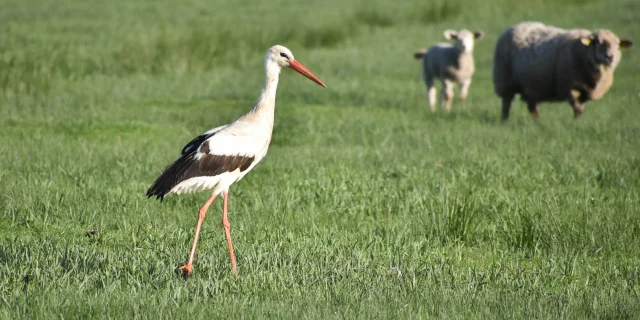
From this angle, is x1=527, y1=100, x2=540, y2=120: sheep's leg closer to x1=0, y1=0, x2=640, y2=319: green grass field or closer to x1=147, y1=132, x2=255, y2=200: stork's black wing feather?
x1=0, y1=0, x2=640, y2=319: green grass field

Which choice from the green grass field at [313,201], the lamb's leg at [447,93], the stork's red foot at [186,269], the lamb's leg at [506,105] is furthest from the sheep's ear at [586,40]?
the stork's red foot at [186,269]

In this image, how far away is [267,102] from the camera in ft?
21.7

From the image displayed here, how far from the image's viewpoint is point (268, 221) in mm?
7660

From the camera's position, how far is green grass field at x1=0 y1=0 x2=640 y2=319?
17.7ft

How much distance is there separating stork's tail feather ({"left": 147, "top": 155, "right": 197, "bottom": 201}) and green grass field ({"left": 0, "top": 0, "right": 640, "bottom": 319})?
50cm

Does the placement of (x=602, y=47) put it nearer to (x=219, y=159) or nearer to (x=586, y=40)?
(x=586, y=40)

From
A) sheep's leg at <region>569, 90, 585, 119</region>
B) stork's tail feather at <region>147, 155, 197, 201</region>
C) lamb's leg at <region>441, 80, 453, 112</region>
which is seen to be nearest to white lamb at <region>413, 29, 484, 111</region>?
lamb's leg at <region>441, 80, 453, 112</region>

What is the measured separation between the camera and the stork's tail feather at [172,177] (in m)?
6.01

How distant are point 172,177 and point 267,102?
0.97 meters

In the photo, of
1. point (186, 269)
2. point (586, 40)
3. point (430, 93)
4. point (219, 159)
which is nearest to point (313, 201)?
point (219, 159)

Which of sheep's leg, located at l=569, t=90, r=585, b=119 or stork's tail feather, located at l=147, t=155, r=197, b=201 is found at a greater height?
stork's tail feather, located at l=147, t=155, r=197, b=201

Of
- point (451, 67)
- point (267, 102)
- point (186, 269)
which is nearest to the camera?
point (186, 269)

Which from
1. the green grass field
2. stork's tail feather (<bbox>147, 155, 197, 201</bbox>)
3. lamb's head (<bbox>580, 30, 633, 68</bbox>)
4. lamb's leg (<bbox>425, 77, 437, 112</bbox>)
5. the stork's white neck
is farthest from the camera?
lamb's leg (<bbox>425, 77, 437, 112</bbox>)

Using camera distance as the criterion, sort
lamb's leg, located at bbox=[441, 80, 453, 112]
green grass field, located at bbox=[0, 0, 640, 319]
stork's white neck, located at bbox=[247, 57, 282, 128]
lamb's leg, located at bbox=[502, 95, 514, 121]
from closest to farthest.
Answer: green grass field, located at bbox=[0, 0, 640, 319], stork's white neck, located at bbox=[247, 57, 282, 128], lamb's leg, located at bbox=[502, 95, 514, 121], lamb's leg, located at bbox=[441, 80, 453, 112]
